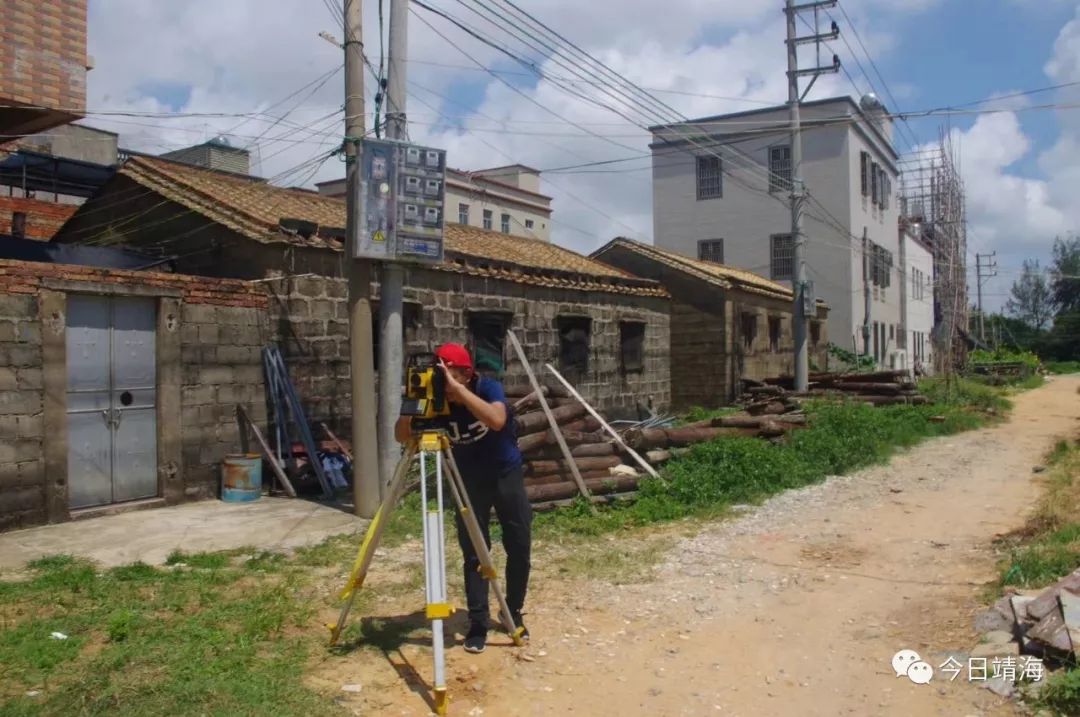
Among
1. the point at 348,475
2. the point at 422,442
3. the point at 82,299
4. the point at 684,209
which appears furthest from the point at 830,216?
the point at 422,442

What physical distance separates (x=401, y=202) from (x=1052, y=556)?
6.47m

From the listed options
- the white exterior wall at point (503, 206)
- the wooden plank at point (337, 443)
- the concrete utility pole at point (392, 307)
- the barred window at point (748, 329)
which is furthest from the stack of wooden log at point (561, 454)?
the white exterior wall at point (503, 206)

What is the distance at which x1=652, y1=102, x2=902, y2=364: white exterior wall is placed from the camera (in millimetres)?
29844

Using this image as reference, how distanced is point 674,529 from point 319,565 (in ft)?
11.1

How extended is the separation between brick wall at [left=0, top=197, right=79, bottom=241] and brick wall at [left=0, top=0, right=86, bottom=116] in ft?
27.6

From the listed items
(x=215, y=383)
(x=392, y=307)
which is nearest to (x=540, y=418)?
(x=392, y=307)

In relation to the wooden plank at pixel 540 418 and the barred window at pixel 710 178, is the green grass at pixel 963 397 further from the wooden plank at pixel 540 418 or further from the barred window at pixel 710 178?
the wooden plank at pixel 540 418

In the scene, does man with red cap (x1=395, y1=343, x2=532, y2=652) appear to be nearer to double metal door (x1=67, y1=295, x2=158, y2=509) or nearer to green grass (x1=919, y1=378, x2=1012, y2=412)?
double metal door (x1=67, y1=295, x2=158, y2=509)

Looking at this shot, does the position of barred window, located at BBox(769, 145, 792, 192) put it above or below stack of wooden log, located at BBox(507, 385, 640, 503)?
above

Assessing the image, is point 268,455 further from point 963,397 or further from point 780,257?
point 780,257

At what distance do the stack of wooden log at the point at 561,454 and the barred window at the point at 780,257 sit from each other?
22.3 meters

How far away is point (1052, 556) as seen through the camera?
5.95m

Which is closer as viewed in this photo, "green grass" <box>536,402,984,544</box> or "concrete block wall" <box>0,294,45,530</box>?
"concrete block wall" <box>0,294,45,530</box>


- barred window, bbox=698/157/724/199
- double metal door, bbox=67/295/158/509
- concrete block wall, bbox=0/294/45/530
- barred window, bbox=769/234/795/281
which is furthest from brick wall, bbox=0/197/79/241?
barred window, bbox=769/234/795/281
